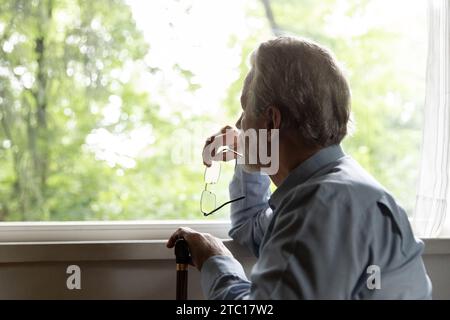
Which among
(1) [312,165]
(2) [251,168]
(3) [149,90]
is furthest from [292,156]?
(3) [149,90]

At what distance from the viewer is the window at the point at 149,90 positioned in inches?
74.3

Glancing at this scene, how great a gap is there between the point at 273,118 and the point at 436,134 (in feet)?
2.03

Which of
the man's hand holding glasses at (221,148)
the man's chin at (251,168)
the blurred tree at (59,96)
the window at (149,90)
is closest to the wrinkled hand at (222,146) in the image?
the man's hand holding glasses at (221,148)

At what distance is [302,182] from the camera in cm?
127

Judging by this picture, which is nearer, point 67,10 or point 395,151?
point 67,10

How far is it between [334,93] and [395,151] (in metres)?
1.36

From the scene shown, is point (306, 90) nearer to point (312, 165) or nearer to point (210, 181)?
point (312, 165)

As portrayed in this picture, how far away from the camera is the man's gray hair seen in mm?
1253

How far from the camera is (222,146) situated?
160cm

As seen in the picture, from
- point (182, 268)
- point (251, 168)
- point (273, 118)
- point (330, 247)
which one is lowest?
point (182, 268)

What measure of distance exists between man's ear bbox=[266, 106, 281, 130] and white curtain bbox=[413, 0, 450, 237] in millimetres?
598

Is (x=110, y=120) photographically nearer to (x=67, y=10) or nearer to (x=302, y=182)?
(x=67, y=10)

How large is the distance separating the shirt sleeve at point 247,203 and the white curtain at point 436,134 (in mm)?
448
